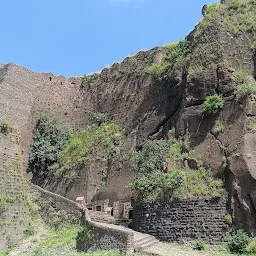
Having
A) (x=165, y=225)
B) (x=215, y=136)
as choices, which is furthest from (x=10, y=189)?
(x=215, y=136)

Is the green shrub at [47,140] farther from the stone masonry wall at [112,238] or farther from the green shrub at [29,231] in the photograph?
the stone masonry wall at [112,238]

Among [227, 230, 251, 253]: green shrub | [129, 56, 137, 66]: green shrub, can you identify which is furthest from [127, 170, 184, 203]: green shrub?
[129, 56, 137, 66]: green shrub

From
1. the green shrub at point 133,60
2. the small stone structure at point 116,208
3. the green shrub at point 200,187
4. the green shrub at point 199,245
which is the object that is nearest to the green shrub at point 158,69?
the green shrub at point 133,60

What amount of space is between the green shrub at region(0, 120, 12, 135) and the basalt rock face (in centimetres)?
148

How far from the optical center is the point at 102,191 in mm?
25422

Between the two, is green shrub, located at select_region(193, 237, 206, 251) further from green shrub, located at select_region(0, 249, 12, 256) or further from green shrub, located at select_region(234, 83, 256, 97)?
green shrub, located at select_region(0, 249, 12, 256)

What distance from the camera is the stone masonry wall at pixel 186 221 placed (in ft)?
60.9

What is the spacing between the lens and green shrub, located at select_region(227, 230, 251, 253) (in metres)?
17.4

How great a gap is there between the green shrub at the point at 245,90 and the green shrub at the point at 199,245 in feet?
23.0

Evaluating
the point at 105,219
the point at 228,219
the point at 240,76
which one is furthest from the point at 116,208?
the point at 240,76

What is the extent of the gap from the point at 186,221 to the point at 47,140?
13716mm

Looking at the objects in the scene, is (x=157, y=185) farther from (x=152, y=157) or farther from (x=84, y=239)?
(x=84, y=239)

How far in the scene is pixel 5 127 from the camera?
25.3m

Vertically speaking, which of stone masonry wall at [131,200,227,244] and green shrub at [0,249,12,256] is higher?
stone masonry wall at [131,200,227,244]
